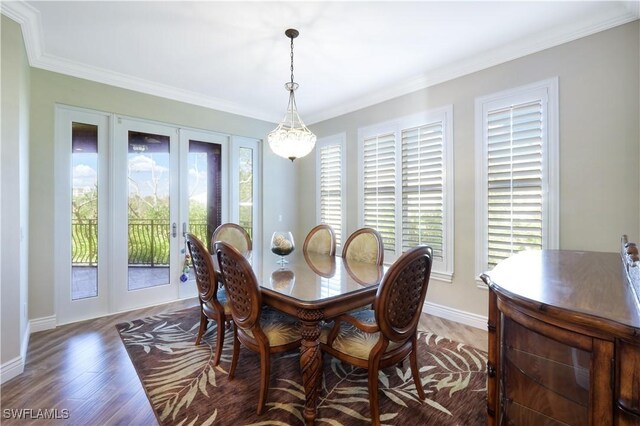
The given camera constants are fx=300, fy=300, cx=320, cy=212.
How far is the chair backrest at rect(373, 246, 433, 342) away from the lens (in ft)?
5.29

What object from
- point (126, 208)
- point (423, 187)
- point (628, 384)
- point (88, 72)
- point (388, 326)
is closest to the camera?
point (628, 384)

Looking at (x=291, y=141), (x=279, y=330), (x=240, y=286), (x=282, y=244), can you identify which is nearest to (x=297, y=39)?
(x=291, y=141)

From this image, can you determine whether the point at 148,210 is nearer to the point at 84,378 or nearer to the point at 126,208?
the point at 126,208

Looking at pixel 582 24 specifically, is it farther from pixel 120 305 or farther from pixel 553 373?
pixel 120 305

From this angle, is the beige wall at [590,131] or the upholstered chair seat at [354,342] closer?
the upholstered chair seat at [354,342]

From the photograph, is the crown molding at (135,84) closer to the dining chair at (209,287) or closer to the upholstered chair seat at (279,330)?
the dining chair at (209,287)

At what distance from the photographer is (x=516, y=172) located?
2865 millimetres

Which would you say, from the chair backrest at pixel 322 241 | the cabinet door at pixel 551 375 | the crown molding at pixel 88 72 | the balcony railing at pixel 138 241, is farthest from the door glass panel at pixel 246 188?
the cabinet door at pixel 551 375

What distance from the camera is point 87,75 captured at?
3361 millimetres

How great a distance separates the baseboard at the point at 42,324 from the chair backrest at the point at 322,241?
2752mm

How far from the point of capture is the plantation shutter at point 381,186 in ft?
A: 12.9

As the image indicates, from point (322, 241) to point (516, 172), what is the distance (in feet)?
6.71

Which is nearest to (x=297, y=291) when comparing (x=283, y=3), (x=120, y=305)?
(x=283, y=3)

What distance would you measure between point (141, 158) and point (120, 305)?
1844mm
